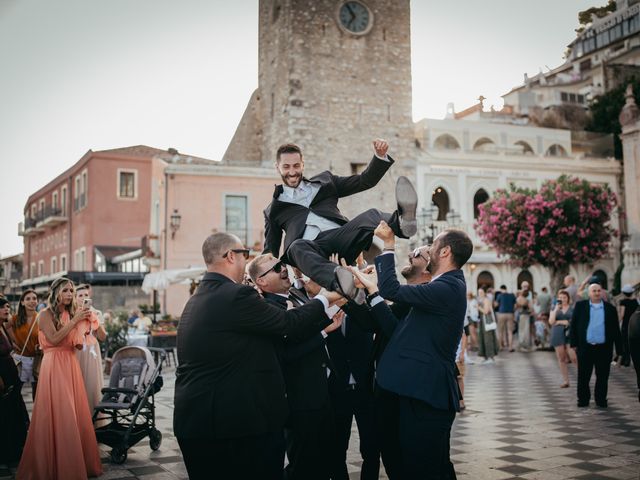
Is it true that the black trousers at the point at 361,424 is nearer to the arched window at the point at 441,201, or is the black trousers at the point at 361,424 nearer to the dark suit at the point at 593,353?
the dark suit at the point at 593,353

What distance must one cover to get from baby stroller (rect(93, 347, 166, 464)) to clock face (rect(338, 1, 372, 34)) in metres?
25.3

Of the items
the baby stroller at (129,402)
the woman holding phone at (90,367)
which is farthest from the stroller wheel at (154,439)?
the woman holding phone at (90,367)

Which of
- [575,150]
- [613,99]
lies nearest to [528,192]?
[575,150]

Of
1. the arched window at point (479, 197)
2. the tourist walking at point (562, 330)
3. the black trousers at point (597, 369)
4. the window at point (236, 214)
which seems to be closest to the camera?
the black trousers at point (597, 369)

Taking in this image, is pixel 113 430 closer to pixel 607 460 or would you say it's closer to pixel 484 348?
pixel 607 460

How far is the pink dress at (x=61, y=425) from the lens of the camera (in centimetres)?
573

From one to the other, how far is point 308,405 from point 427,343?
87 cm


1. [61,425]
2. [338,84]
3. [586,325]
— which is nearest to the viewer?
[61,425]

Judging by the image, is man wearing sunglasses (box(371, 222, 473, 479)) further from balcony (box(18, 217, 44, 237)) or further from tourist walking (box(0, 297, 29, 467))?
balcony (box(18, 217, 44, 237))

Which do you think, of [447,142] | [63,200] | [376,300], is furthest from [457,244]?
[63,200]

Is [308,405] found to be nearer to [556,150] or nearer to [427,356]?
[427,356]

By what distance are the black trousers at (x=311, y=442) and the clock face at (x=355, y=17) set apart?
1109 inches

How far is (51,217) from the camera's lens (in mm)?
39750

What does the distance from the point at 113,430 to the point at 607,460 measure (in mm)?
5033
